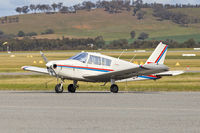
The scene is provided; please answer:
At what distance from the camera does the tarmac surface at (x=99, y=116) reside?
11344 mm

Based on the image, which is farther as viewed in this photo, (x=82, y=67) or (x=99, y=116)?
(x=82, y=67)

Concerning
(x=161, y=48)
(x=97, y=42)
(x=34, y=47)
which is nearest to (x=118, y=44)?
(x=97, y=42)

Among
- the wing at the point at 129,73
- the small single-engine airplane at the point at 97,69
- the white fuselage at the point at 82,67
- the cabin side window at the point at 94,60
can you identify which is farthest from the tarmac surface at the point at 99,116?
the cabin side window at the point at 94,60

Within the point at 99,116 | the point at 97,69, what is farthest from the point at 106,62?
the point at 99,116

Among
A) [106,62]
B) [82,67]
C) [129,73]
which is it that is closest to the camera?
[82,67]

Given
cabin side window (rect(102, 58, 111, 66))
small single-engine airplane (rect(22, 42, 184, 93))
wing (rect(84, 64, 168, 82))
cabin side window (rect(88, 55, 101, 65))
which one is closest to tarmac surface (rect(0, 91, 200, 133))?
wing (rect(84, 64, 168, 82))

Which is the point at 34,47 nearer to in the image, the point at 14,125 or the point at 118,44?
the point at 118,44

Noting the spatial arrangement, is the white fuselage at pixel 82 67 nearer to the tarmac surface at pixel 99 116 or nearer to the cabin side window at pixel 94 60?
the cabin side window at pixel 94 60

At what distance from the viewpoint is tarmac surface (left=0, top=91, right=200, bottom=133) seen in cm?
1134

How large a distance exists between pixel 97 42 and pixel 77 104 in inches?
5736

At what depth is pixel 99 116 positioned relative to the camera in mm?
13516

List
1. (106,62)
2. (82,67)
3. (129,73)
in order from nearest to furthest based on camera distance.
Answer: (82,67) → (129,73) → (106,62)

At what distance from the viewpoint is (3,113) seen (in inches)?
558

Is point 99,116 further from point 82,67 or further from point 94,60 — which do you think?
point 94,60
